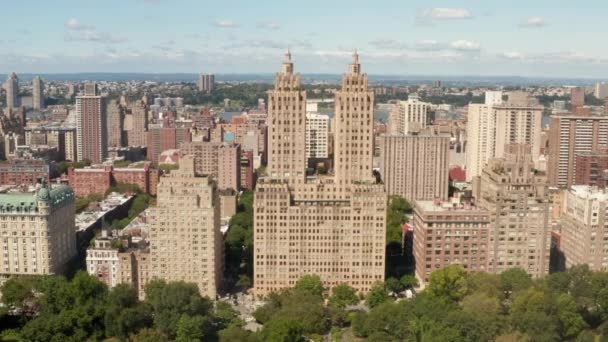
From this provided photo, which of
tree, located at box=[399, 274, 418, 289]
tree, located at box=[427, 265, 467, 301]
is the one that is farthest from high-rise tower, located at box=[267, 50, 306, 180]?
tree, located at box=[427, 265, 467, 301]

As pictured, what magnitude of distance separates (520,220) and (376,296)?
17835mm

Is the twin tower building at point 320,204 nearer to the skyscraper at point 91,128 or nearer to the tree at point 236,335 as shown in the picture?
the tree at point 236,335

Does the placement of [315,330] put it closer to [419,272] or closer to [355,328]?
[355,328]

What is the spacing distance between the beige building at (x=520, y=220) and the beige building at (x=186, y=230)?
2910cm

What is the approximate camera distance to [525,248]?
75.1 metres

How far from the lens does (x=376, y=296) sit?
69750 mm

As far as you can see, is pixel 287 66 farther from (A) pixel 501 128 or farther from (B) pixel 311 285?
(A) pixel 501 128

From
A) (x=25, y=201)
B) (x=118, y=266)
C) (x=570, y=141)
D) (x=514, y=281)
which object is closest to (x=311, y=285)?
(x=514, y=281)

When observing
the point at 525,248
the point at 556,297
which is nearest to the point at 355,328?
the point at 556,297

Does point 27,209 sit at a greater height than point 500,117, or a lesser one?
lesser

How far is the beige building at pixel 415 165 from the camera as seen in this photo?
119438 millimetres

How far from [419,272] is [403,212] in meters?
33.2

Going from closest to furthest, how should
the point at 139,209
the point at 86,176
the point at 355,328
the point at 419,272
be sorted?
the point at 355,328 < the point at 419,272 < the point at 139,209 < the point at 86,176

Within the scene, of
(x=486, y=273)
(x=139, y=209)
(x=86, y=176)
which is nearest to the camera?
(x=486, y=273)
